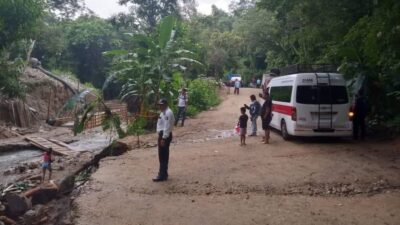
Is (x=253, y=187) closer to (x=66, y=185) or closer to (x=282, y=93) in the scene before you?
(x=66, y=185)

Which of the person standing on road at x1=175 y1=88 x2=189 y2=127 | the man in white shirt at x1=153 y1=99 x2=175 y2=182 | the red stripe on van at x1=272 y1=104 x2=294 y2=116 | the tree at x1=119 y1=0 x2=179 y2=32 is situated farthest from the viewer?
the tree at x1=119 y1=0 x2=179 y2=32

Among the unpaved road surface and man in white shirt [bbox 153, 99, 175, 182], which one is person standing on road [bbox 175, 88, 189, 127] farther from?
man in white shirt [bbox 153, 99, 175, 182]

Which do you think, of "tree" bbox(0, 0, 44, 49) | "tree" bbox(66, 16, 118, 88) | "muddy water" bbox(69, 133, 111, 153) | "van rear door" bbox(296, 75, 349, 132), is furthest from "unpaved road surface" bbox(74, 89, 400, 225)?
"tree" bbox(66, 16, 118, 88)

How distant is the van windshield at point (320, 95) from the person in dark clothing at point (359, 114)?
75 cm

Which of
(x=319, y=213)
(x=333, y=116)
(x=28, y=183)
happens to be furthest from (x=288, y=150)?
(x=28, y=183)

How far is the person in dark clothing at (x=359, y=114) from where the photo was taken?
42.6 ft

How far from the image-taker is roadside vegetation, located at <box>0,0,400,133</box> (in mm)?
12760

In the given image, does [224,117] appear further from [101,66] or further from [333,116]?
[101,66]

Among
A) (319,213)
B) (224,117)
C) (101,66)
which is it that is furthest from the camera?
(101,66)

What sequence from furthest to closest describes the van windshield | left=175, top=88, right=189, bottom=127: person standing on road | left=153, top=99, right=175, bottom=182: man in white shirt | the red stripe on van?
left=175, top=88, right=189, bottom=127: person standing on road, the red stripe on van, the van windshield, left=153, top=99, right=175, bottom=182: man in white shirt

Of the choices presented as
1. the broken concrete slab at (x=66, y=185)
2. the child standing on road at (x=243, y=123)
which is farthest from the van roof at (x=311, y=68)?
the broken concrete slab at (x=66, y=185)

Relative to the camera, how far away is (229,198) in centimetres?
756

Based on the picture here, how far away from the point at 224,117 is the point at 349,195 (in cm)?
1457

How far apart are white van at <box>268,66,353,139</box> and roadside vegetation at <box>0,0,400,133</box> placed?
127 centimetres
